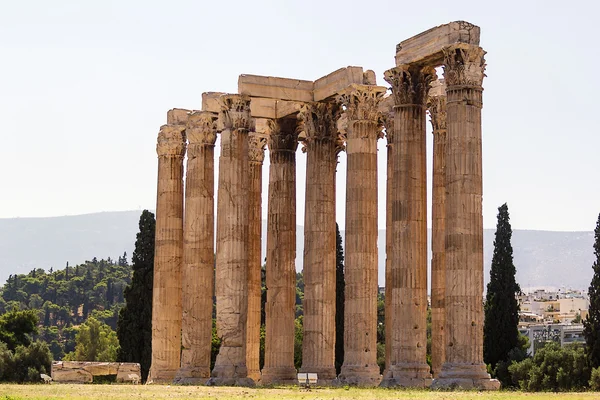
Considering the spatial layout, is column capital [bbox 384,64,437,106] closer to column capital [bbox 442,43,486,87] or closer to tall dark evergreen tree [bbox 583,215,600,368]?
column capital [bbox 442,43,486,87]

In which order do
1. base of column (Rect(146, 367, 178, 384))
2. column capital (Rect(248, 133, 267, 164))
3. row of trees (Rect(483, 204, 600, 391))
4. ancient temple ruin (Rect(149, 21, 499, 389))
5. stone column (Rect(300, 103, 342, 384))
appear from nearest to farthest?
ancient temple ruin (Rect(149, 21, 499, 389)) → stone column (Rect(300, 103, 342, 384)) → base of column (Rect(146, 367, 178, 384)) → column capital (Rect(248, 133, 267, 164)) → row of trees (Rect(483, 204, 600, 391))

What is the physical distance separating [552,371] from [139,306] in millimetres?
36314

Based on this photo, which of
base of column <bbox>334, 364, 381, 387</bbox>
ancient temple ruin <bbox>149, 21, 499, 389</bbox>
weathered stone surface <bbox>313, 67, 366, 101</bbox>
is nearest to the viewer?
ancient temple ruin <bbox>149, 21, 499, 389</bbox>

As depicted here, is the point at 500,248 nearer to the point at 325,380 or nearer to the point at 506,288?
the point at 506,288

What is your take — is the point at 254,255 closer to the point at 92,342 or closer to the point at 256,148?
the point at 256,148

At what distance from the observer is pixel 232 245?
69250 millimetres

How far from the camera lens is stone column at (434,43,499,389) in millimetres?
56250

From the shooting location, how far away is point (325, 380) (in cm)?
6856

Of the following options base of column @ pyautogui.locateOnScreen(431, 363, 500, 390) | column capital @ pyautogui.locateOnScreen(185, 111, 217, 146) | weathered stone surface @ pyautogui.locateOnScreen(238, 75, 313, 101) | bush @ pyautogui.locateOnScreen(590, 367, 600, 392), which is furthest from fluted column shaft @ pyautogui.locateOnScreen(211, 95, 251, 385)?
bush @ pyautogui.locateOnScreen(590, 367, 600, 392)

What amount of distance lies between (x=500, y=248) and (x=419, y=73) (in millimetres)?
38098

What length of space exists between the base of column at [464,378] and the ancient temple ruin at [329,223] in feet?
0.30

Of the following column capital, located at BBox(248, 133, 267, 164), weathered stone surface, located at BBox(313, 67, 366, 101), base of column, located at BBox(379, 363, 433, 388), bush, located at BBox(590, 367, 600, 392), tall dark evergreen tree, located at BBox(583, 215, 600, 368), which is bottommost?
bush, located at BBox(590, 367, 600, 392)

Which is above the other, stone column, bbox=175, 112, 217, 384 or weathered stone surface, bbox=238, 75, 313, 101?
weathered stone surface, bbox=238, 75, 313, 101

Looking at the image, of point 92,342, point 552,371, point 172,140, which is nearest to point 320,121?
point 172,140
